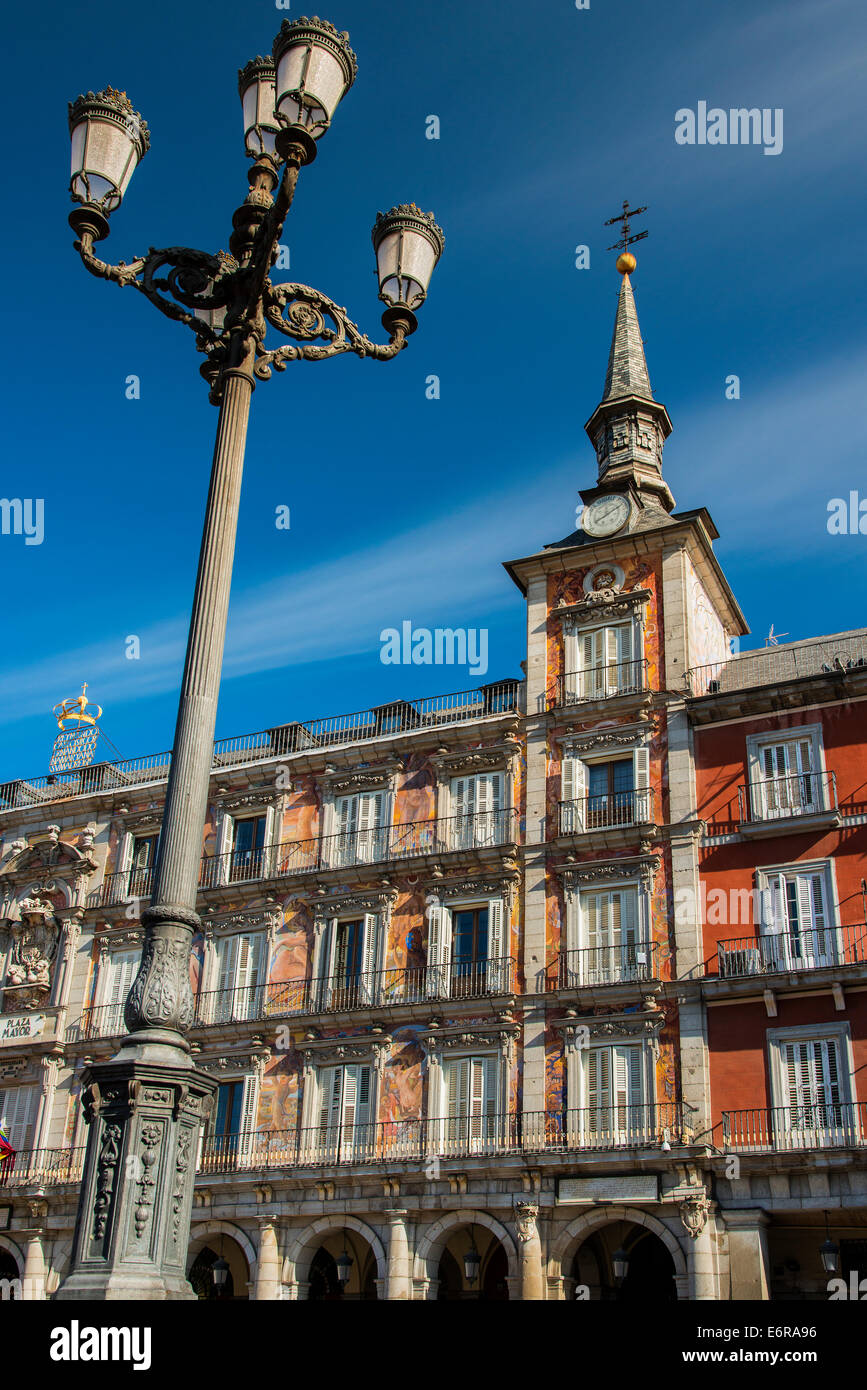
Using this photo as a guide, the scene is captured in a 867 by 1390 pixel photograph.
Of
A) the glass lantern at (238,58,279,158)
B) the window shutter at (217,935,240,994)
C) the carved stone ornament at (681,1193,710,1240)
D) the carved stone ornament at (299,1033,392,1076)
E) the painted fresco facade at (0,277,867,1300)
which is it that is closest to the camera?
the glass lantern at (238,58,279,158)

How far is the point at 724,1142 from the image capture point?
26.4 m

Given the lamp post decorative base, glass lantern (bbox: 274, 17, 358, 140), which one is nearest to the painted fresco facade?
the lamp post decorative base

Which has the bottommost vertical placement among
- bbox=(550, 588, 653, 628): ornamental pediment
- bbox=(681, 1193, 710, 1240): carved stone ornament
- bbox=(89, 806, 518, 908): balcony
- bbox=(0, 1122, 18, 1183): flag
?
bbox=(681, 1193, 710, 1240): carved stone ornament

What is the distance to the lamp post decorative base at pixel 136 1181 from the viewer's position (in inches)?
343

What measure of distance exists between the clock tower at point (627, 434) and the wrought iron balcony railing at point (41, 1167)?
21.5m

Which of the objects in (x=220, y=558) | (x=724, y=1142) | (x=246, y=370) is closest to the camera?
(x=220, y=558)

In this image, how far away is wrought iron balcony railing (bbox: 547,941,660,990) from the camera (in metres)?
28.6

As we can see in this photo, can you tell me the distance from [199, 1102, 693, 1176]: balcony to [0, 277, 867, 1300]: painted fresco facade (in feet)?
0.21

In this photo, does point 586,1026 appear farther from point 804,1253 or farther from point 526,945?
point 804,1253

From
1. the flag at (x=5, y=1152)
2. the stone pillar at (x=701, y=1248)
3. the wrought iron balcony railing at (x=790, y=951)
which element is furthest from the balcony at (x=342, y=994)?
the stone pillar at (x=701, y=1248)

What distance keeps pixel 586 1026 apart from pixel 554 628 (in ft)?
34.6

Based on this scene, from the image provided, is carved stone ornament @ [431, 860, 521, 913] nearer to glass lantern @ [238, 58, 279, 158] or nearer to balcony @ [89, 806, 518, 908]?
balcony @ [89, 806, 518, 908]

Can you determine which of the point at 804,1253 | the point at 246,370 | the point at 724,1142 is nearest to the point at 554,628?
the point at 724,1142

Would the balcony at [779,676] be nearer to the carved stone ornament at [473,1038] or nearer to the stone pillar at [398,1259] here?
the carved stone ornament at [473,1038]
